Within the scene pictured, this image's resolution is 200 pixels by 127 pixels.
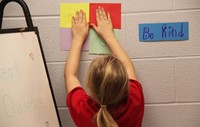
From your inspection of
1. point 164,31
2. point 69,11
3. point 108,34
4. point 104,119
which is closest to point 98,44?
point 108,34

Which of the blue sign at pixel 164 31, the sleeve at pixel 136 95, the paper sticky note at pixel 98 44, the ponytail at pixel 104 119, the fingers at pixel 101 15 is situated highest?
the fingers at pixel 101 15

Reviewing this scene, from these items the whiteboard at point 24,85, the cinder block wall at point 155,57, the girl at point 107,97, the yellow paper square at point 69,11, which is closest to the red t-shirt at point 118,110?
the girl at point 107,97

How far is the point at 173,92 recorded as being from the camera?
1.33 meters

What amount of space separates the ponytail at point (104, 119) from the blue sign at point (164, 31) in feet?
1.58

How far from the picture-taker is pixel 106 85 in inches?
36.0

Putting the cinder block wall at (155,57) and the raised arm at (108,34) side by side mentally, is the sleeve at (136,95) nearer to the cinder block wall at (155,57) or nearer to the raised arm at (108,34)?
the raised arm at (108,34)

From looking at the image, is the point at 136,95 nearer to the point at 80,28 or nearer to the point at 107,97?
the point at 107,97

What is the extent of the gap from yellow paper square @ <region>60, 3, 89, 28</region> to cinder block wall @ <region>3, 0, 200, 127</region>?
0.03 metres

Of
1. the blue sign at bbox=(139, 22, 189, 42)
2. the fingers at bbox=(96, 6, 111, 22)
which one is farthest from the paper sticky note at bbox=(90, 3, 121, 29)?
the blue sign at bbox=(139, 22, 189, 42)

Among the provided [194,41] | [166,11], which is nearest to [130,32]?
[166,11]

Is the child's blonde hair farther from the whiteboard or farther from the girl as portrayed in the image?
the whiteboard

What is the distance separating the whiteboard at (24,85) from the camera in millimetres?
1079

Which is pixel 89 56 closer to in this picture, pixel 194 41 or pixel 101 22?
pixel 101 22

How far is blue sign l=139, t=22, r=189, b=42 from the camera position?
128 cm
